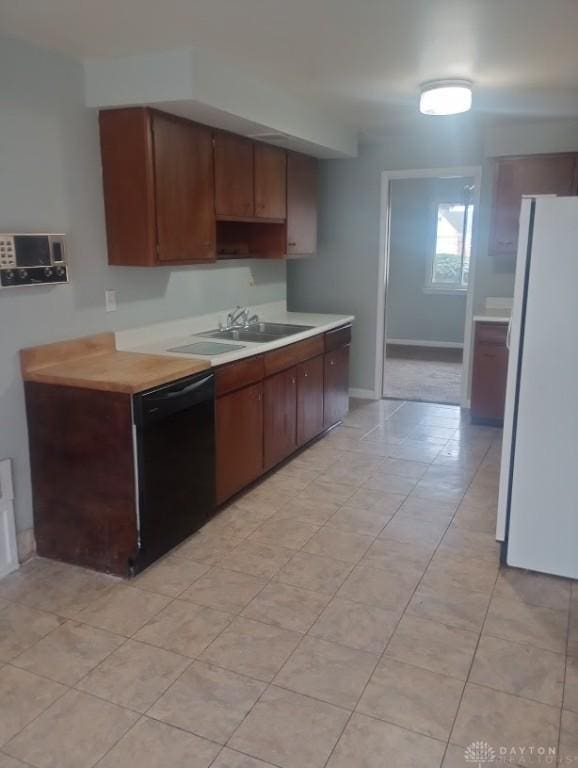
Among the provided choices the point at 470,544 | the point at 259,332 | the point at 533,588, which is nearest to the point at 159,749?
the point at 533,588

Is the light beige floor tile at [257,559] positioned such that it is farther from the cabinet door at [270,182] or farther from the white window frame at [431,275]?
the white window frame at [431,275]

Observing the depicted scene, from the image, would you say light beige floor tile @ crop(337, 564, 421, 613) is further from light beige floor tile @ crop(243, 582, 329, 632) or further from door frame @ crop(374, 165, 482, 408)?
door frame @ crop(374, 165, 482, 408)

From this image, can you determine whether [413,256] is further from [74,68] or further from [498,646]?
[498,646]

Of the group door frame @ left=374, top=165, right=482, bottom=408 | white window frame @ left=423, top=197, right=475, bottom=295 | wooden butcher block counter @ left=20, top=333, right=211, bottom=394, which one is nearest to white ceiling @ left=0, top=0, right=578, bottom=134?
wooden butcher block counter @ left=20, top=333, right=211, bottom=394

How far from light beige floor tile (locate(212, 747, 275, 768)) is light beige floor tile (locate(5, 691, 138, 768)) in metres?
0.32

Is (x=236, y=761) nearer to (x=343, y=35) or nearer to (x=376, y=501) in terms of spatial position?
(x=376, y=501)

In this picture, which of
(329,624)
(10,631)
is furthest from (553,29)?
(10,631)

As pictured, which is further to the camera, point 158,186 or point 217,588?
point 158,186

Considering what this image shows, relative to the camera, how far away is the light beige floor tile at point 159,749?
182 cm

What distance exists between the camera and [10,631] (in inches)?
96.0

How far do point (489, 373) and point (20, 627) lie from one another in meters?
3.80

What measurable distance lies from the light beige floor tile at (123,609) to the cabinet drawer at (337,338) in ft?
8.10

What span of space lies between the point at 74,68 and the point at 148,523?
7.25 ft

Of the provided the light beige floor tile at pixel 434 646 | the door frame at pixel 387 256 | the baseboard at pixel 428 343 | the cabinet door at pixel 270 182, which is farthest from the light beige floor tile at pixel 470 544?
the baseboard at pixel 428 343
